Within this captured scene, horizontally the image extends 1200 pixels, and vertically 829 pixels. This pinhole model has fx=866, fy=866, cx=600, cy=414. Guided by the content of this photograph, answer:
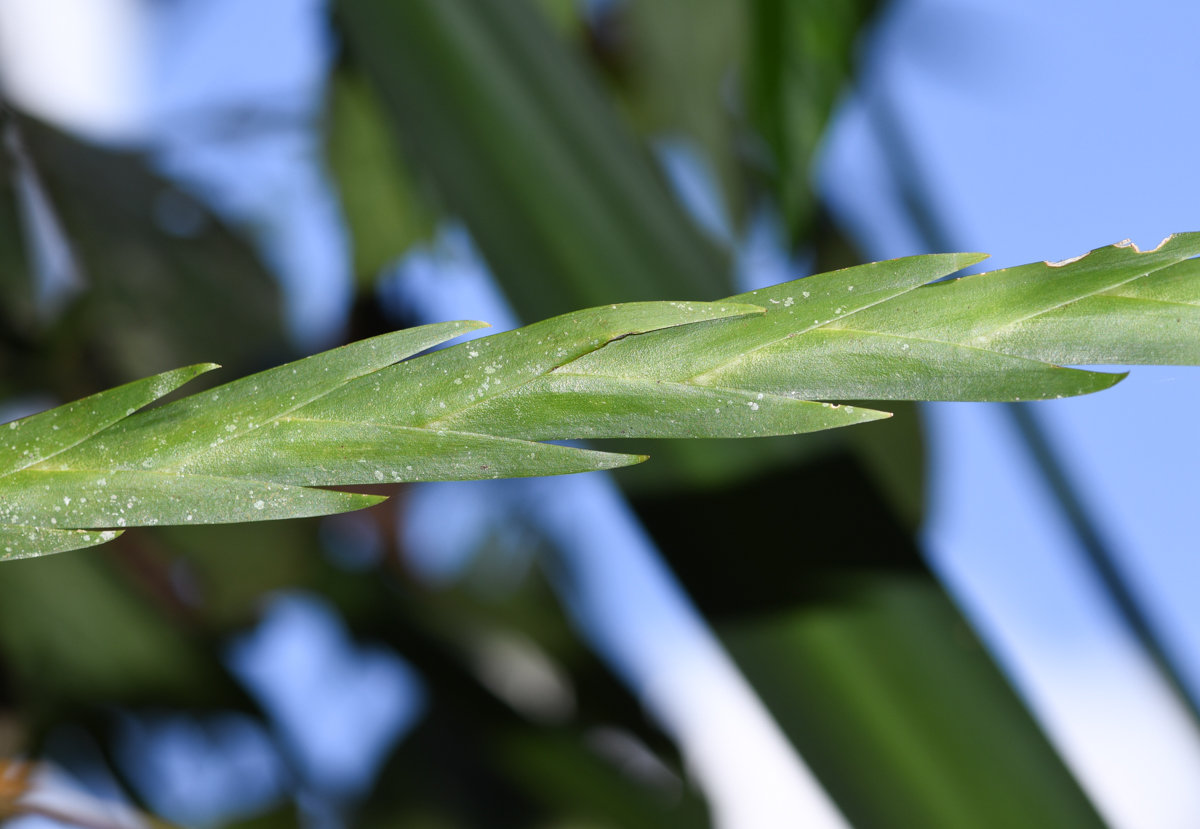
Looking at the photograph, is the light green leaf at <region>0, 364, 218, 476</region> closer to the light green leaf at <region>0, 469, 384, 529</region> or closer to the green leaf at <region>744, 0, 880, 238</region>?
the light green leaf at <region>0, 469, 384, 529</region>

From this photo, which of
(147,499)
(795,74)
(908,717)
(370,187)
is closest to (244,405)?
(147,499)

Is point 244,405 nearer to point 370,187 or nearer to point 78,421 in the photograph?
point 78,421

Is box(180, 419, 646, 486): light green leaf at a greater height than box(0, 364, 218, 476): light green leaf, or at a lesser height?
lesser

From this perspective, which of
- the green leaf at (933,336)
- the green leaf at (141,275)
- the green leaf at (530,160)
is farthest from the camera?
the green leaf at (141,275)

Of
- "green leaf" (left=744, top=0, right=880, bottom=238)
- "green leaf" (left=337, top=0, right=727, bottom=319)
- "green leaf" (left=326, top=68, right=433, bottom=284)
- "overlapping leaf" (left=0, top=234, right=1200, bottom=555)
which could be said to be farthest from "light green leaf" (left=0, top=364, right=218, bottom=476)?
"green leaf" (left=326, top=68, right=433, bottom=284)

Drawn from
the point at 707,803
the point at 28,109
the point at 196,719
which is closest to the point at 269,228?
the point at 28,109

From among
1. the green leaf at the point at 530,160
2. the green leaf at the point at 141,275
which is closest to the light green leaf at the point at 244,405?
the green leaf at the point at 530,160

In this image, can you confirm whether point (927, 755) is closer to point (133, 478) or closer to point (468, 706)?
point (133, 478)

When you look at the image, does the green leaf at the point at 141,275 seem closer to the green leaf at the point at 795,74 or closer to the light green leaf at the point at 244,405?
the green leaf at the point at 795,74
